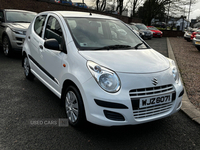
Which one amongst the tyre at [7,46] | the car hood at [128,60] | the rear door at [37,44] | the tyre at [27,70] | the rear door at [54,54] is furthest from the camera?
the tyre at [7,46]

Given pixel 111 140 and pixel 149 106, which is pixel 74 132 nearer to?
pixel 111 140

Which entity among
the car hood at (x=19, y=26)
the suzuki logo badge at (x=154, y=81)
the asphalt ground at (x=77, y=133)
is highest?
the car hood at (x=19, y=26)

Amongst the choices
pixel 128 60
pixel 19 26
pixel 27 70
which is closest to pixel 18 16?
pixel 19 26

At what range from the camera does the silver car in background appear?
23.5 ft

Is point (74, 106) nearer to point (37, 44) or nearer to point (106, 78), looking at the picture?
point (106, 78)

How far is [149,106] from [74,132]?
1.10 metres

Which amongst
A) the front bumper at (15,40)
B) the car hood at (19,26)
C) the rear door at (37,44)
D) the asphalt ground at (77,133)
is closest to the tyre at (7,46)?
the front bumper at (15,40)

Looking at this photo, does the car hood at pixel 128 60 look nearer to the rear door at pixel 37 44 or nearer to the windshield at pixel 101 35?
the windshield at pixel 101 35

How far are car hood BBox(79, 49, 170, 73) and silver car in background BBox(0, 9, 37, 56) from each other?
198 inches

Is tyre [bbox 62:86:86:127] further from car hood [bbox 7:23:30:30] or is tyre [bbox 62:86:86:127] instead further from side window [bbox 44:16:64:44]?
car hood [bbox 7:23:30:30]

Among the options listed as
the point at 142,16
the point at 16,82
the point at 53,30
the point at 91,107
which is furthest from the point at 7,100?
the point at 142,16

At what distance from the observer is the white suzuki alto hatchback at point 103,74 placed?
2.49 m

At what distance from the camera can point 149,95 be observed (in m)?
2.55

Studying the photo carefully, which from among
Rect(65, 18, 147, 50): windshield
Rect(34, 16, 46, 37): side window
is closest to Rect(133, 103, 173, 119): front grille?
Rect(65, 18, 147, 50): windshield
